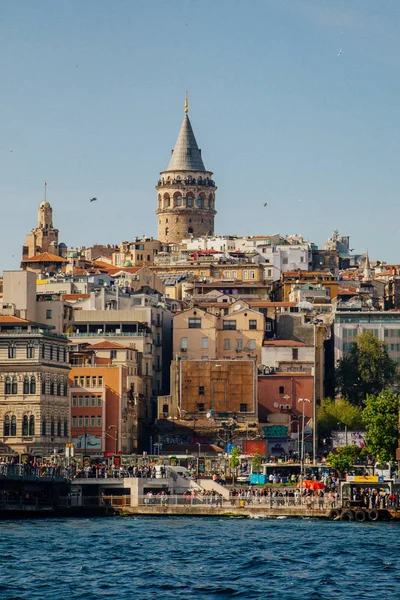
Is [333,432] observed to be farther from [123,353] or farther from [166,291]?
[166,291]

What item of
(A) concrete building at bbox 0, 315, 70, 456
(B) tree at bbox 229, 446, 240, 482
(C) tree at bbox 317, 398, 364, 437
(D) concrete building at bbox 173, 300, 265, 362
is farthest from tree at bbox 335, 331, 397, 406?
(A) concrete building at bbox 0, 315, 70, 456

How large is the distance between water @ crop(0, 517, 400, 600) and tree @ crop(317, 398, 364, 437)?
115ft

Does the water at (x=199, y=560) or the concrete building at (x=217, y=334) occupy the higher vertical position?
the concrete building at (x=217, y=334)

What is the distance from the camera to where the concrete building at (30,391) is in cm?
12275

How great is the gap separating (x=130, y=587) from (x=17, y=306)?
69.4 metres

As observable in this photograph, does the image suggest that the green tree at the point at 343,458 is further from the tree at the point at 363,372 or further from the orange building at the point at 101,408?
the tree at the point at 363,372

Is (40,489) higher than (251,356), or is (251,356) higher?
(251,356)

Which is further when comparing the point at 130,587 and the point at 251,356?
the point at 251,356

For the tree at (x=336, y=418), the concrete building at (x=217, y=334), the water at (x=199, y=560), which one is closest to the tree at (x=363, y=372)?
the tree at (x=336, y=418)

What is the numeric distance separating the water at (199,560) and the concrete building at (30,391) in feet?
63.2

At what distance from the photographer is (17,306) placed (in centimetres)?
14212

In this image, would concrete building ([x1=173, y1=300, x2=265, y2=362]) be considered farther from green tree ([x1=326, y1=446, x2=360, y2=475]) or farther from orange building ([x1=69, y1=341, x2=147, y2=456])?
green tree ([x1=326, y1=446, x2=360, y2=475])

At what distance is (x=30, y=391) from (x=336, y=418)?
87.1 ft

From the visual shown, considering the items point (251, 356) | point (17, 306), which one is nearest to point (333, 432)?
point (251, 356)
